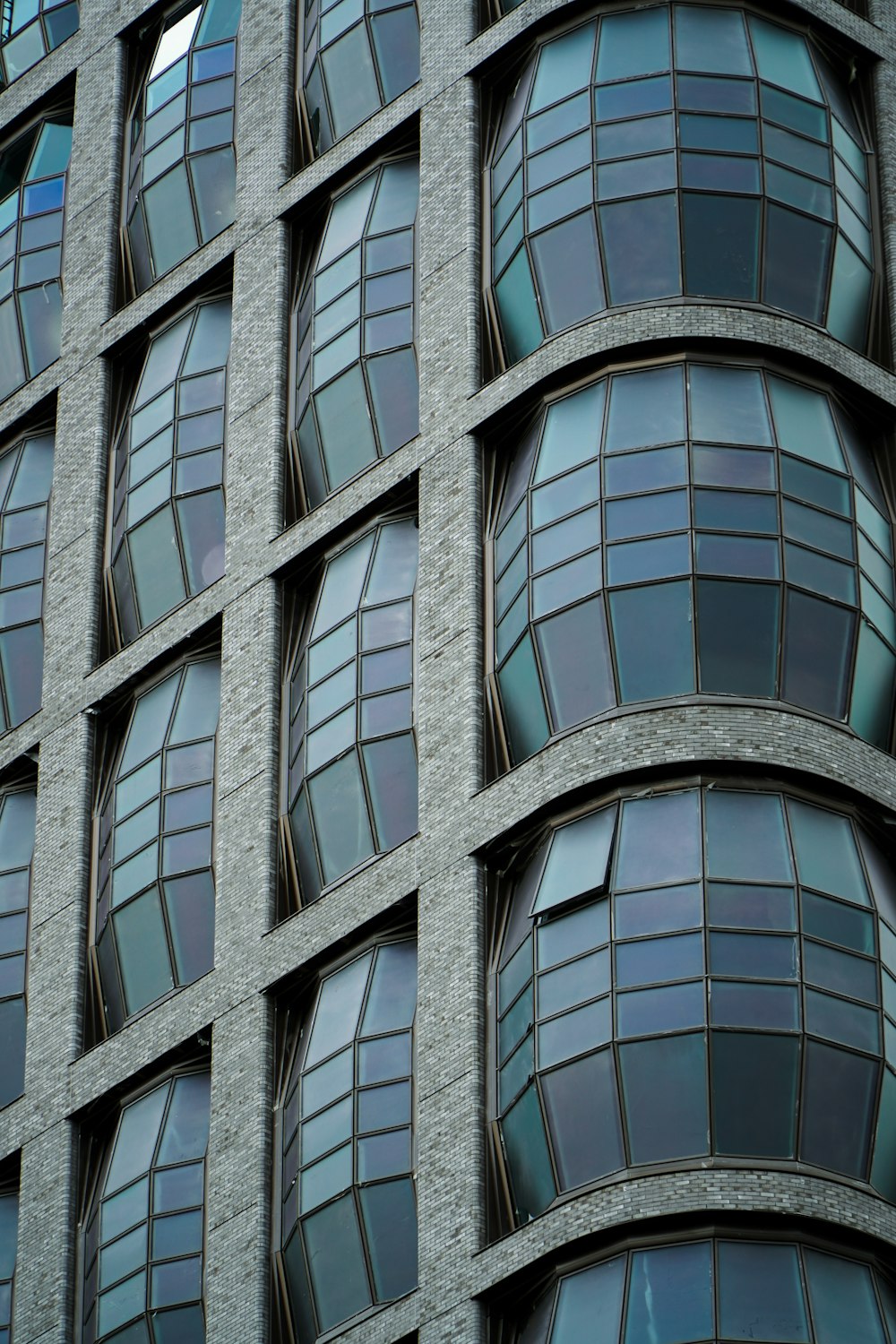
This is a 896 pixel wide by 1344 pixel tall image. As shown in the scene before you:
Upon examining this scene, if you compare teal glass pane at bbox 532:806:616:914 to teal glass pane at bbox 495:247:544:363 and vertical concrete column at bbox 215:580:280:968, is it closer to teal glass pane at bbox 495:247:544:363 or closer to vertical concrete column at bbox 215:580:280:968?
vertical concrete column at bbox 215:580:280:968

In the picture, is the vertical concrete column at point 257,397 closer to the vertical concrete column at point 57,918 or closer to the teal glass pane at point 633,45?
the vertical concrete column at point 57,918

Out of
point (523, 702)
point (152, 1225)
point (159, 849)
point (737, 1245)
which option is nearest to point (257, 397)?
point (159, 849)

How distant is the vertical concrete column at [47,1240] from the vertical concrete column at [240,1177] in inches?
118

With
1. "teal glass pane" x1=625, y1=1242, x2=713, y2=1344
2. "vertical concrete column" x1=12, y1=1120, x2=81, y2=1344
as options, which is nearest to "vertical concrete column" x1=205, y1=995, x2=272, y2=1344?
"vertical concrete column" x1=12, y1=1120, x2=81, y2=1344

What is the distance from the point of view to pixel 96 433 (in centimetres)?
5003

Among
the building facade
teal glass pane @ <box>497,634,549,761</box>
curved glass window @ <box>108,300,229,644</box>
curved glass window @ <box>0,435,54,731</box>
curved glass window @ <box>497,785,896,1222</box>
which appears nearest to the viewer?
curved glass window @ <box>497,785,896,1222</box>

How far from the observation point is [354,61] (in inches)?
1918

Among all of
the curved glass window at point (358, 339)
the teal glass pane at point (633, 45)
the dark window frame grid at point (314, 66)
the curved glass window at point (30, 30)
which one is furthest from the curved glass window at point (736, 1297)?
the curved glass window at point (30, 30)

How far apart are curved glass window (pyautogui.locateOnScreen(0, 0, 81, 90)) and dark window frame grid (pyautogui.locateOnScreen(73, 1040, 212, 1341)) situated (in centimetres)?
2080

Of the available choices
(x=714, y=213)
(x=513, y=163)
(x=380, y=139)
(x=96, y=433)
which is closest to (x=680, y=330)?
(x=714, y=213)

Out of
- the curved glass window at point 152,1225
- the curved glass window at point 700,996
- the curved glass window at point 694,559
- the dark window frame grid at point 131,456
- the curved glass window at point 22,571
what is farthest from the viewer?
the curved glass window at point 22,571

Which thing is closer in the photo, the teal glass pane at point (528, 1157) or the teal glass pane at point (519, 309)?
the teal glass pane at point (528, 1157)

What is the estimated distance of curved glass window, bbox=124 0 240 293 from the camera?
1983 inches

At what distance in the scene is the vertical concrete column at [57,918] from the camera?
147ft
